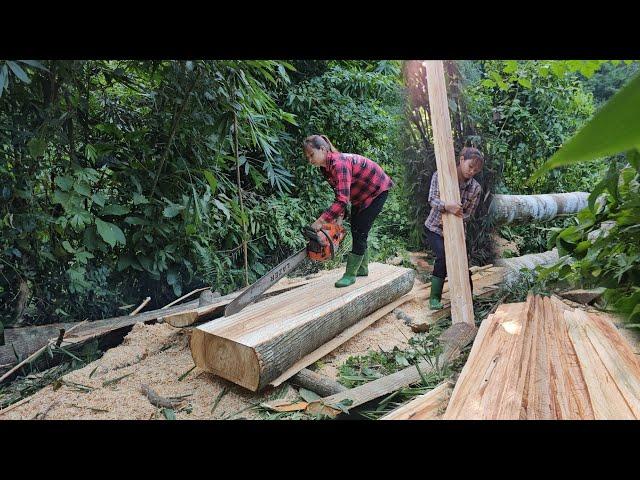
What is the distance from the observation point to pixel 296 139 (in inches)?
58.3

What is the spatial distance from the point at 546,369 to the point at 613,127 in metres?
1.28

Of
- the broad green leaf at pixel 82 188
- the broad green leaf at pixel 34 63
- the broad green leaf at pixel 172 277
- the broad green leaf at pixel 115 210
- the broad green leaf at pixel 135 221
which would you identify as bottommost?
the broad green leaf at pixel 172 277

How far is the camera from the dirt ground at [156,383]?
1.28 meters

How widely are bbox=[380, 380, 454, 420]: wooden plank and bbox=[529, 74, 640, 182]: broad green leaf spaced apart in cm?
114

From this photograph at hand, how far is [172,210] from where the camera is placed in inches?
59.3

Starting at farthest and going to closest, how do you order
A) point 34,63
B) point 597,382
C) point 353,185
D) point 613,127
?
point 353,185
point 34,63
point 597,382
point 613,127

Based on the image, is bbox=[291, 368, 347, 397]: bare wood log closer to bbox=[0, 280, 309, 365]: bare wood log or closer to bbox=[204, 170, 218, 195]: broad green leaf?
bbox=[0, 280, 309, 365]: bare wood log

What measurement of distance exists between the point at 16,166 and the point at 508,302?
4.86 feet

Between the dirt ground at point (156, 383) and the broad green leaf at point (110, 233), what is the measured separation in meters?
0.26

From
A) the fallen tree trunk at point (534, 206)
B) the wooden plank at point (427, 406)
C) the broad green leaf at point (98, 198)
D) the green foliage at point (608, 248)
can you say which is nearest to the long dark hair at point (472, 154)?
the fallen tree trunk at point (534, 206)

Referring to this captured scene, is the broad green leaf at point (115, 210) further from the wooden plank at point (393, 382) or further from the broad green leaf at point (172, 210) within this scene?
the wooden plank at point (393, 382)

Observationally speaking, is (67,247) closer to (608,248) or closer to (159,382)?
(159,382)

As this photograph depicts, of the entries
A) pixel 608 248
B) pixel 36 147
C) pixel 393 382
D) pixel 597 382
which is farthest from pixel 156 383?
pixel 608 248
